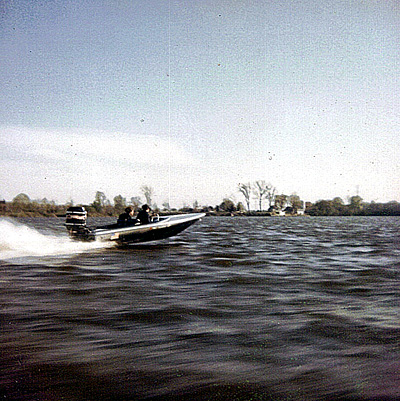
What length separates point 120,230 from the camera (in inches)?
637

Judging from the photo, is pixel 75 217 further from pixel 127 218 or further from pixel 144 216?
pixel 144 216

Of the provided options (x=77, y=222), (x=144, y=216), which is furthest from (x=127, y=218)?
(x=77, y=222)

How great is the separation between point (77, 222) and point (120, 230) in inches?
61.9

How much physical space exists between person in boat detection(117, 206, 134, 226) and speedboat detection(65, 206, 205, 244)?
66 mm

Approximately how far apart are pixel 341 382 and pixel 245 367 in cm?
86

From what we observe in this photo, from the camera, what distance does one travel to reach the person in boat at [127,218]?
16.9 m

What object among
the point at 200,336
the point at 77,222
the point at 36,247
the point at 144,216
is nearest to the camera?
the point at 200,336

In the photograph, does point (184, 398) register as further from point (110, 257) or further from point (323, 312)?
point (110, 257)

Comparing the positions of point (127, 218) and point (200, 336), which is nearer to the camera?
point (200, 336)

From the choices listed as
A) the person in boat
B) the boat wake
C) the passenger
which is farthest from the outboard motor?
the passenger

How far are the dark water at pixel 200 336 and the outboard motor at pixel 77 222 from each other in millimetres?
5196

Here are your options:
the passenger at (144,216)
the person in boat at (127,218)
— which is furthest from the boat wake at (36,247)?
the passenger at (144,216)

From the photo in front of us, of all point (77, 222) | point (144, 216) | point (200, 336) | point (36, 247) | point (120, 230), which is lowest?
point (200, 336)

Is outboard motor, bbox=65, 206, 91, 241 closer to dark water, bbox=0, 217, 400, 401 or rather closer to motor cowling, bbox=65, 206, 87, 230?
motor cowling, bbox=65, 206, 87, 230
